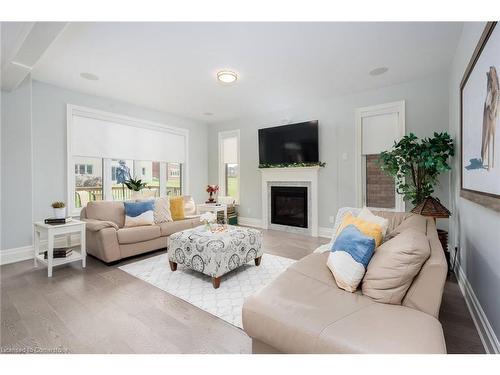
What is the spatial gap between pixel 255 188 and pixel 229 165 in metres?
1.08

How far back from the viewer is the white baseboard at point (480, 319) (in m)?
1.55

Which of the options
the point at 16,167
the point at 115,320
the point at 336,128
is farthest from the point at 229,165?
the point at 115,320

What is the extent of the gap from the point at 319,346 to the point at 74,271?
317 centimetres

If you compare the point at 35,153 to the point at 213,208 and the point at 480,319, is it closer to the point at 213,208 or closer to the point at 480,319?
the point at 213,208

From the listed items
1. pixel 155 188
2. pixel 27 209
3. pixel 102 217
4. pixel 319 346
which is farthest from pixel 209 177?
pixel 319 346

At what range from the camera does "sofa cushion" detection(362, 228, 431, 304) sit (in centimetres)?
135

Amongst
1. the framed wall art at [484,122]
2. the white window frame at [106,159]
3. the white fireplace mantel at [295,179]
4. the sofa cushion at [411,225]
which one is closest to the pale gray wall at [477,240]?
the framed wall art at [484,122]

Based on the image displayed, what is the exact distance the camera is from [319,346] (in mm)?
1100

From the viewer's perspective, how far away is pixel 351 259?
1632mm

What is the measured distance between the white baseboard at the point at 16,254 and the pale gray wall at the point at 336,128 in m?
3.91

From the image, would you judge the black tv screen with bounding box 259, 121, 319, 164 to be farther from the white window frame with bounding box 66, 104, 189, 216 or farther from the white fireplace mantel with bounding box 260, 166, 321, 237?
the white window frame with bounding box 66, 104, 189, 216

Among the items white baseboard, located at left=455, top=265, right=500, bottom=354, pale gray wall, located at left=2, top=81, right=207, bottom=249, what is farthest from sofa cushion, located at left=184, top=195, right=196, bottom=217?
white baseboard, located at left=455, top=265, right=500, bottom=354

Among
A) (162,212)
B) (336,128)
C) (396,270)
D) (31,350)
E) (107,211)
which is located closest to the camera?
(396,270)
